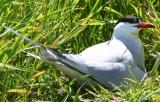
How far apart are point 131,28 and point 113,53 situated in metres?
0.26

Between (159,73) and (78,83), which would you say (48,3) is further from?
(159,73)

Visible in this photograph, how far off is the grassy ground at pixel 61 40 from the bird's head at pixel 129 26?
7 cm

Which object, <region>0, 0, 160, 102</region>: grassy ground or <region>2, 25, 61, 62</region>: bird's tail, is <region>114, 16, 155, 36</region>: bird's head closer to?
<region>0, 0, 160, 102</region>: grassy ground

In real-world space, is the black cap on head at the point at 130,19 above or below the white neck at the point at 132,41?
above

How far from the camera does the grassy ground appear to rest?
9.69 feet

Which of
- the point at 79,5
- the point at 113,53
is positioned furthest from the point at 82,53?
the point at 79,5

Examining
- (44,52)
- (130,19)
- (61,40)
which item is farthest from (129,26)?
(44,52)

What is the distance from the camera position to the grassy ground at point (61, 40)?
2.95 metres

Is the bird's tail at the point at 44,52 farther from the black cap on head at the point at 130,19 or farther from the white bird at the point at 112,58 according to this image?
the black cap on head at the point at 130,19

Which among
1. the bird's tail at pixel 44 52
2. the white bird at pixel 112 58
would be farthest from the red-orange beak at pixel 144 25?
the bird's tail at pixel 44 52

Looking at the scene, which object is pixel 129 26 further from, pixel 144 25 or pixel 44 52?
pixel 44 52

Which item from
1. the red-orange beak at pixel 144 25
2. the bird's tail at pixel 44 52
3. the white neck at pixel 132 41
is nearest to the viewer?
the bird's tail at pixel 44 52

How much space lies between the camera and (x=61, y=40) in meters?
3.21

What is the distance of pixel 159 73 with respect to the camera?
3256mm
